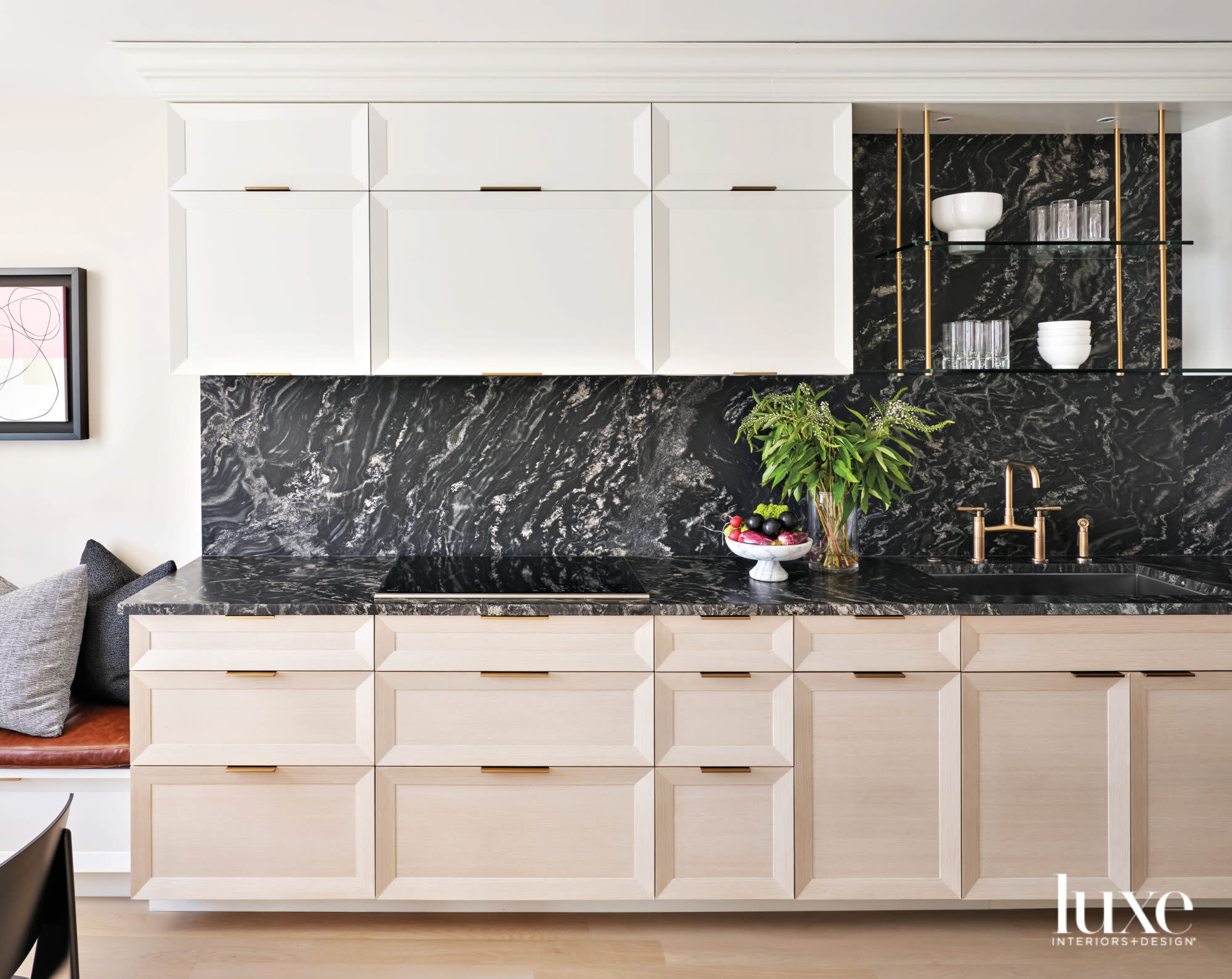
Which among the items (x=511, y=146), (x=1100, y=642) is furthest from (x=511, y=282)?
(x=1100, y=642)

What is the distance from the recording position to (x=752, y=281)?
8.23ft

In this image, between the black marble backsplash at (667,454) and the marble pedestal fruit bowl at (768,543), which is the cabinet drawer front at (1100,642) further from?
the black marble backsplash at (667,454)

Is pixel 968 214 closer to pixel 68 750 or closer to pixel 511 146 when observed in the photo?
pixel 511 146

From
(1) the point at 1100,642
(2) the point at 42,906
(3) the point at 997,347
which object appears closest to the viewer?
(2) the point at 42,906

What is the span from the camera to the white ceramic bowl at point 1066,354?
261 cm

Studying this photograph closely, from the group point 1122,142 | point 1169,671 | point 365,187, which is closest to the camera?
point 1169,671

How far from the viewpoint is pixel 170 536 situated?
9.51ft

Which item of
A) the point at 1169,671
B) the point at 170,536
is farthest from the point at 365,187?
the point at 1169,671

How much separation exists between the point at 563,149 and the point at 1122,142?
5.71 feet

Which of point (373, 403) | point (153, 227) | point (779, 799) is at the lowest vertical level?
point (779, 799)

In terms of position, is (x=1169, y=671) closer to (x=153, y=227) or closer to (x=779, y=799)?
(x=779, y=799)

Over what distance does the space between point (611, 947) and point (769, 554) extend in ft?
3.47

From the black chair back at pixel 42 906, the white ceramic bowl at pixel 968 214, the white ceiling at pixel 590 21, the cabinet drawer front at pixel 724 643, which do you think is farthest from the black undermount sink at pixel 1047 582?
the black chair back at pixel 42 906

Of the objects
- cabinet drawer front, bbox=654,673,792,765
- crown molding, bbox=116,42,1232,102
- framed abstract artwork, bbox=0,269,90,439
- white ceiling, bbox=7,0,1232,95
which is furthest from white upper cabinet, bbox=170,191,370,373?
cabinet drawer front, bbox=654,673,792,765
